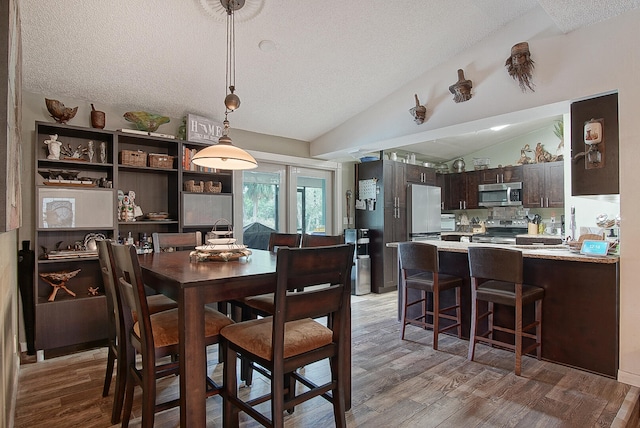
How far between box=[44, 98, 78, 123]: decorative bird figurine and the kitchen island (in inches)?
158

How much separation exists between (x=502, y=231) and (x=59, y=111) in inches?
263

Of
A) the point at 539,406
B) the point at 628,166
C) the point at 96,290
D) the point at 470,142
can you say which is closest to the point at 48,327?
the point at 96,290

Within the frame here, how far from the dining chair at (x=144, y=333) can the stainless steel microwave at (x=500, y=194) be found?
5777 mm

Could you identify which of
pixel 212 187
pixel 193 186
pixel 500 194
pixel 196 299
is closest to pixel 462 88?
pixel 212 187

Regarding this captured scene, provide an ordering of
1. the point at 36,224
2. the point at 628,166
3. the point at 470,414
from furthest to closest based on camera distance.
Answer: the point at 36,224, the point at 628,166, the point at 470,414

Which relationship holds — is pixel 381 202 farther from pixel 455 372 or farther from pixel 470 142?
pixel 455 372

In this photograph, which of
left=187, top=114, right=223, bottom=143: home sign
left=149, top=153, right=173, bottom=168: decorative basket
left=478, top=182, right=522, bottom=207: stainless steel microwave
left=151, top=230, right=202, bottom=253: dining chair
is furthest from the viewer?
left=478, top=182, right=522, bottom=207: stainless steel microwave

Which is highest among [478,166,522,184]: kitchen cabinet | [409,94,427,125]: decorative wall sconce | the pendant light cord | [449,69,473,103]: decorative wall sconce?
the pendant light cord

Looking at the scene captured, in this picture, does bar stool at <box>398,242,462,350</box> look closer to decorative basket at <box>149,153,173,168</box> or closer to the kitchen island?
the kitchen island

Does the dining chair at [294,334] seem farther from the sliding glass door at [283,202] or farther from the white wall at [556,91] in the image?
the sliding glass door at [283,202]

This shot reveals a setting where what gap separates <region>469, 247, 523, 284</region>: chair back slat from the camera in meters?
2.61

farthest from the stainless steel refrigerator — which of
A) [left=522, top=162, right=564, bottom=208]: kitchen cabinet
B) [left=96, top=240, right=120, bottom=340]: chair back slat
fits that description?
[left=96, top=240, right=120, bottom=340]: chair back slat

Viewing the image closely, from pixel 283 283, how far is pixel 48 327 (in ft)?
8.71

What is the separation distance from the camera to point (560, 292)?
9.27ft
